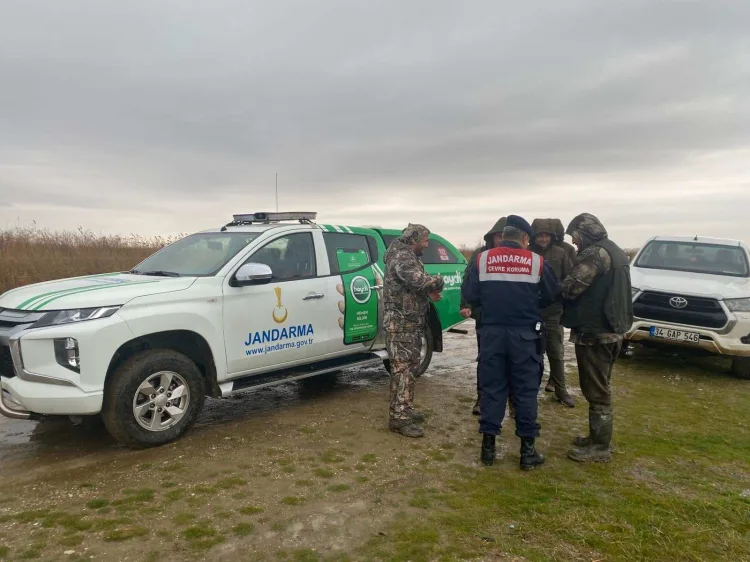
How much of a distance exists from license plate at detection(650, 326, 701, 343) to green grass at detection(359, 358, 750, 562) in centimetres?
189

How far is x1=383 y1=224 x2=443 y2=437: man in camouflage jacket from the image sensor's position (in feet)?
16.2

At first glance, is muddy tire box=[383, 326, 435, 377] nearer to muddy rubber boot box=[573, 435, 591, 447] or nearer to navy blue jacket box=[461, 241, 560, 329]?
muddy rubber boot box=[573, 435, 591, 447]

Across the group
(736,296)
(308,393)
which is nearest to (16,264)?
(308,393)

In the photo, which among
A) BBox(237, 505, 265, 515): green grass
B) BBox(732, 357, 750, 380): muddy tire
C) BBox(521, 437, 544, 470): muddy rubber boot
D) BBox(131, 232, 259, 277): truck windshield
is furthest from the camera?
BBox(732, 357, 750, 380): muddy tire

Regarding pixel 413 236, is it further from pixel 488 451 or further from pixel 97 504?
pixel 97 504

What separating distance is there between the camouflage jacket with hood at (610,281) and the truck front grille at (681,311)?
11.7ft

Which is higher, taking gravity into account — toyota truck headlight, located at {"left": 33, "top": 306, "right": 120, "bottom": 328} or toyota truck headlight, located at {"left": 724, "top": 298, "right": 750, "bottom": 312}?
toyota truck headlight, located at {"left": 33, "top": 306, "right": 120, "bottom": 328}

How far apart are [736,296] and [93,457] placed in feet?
24.8

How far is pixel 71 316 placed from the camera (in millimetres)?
4031

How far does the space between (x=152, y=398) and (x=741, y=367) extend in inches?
288

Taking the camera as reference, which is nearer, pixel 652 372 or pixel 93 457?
pixel 93 457

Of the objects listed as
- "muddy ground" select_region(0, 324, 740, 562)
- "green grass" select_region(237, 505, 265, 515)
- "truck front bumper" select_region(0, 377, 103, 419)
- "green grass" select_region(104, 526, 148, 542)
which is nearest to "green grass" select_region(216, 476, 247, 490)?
"muddy ground" select_region(0, 324, 740, 562)

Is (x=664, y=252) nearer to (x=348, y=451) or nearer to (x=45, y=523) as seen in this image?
(x=348, y=451)

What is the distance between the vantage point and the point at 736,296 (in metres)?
7.24
